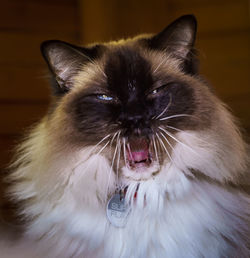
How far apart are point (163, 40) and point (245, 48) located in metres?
1.69

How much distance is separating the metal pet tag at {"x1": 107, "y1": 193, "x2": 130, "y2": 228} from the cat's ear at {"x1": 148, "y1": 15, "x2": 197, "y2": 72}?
23.8 inches

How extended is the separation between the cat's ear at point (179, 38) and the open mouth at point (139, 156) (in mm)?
416

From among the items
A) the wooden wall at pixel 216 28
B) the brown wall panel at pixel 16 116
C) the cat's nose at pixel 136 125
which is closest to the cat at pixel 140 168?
the cat's nose at pixel 136 125

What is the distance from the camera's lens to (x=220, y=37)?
290cm

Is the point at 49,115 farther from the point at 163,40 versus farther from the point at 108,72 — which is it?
the point at 163,40

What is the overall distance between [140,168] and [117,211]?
0.18 metres

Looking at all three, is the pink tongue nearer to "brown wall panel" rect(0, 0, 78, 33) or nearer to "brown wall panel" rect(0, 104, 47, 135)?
"brown wall panel" rect(0, 104, 47, 135)

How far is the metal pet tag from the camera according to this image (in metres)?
1.30

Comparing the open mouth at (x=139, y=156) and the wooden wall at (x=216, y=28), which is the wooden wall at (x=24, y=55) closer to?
the wooden wall at (x=216, y=28)

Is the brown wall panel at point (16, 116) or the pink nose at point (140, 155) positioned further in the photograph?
the brown wall panel at point (16, 116)

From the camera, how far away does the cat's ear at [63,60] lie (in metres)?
1.36

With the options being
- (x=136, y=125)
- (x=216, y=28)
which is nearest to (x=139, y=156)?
(x=136, y=125)

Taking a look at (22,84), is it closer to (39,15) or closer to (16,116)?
(16,116)

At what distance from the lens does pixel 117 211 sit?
4.29 ft
